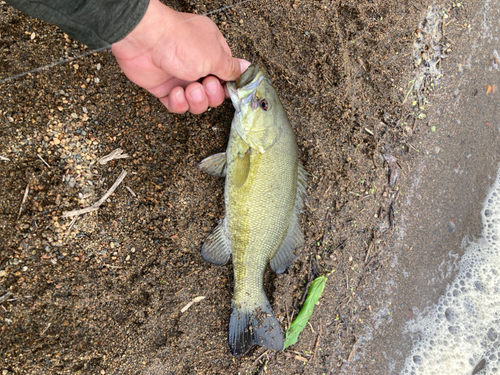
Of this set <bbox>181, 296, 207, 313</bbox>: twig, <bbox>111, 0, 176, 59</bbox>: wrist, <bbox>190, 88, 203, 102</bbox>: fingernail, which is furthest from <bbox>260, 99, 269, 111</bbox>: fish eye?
<bbox>181, 296, 207, 313</bbox>: twig

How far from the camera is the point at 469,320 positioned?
11.3 ft

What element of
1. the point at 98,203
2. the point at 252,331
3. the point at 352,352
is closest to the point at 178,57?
the point at 98,203

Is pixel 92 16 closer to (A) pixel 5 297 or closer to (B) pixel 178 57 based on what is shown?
(B) pixel 178 57

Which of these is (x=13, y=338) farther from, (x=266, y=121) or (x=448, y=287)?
(x=448, y=287)

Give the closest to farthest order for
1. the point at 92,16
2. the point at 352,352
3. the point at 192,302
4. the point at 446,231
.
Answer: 1. the point at 92,16
2. the point at 192,302
3. the point at 352,352
4. the point at 446,231

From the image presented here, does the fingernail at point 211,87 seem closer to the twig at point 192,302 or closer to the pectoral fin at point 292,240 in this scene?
the pectoral fin at point 292,240

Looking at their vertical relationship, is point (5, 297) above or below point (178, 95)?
below

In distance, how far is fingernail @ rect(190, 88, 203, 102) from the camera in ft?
7.55

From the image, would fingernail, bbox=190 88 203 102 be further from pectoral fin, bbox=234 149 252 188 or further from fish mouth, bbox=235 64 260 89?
pectoral fin, bbox=234 149 252 188

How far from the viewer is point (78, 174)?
2549 millimetres

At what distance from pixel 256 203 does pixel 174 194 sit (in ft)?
2.25

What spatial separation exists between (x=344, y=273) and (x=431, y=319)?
1210mm

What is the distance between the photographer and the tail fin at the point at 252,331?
256 centimetres

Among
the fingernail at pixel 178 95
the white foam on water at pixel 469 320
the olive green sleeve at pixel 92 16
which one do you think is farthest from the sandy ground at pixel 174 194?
the white foam on water at pixel 469 320
